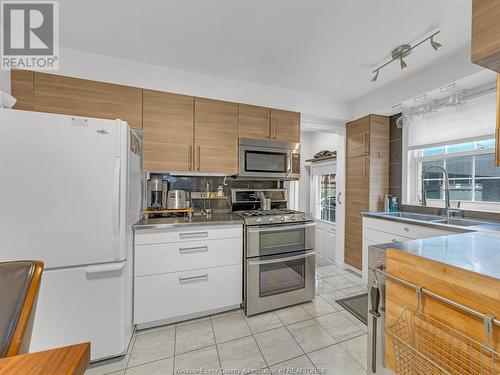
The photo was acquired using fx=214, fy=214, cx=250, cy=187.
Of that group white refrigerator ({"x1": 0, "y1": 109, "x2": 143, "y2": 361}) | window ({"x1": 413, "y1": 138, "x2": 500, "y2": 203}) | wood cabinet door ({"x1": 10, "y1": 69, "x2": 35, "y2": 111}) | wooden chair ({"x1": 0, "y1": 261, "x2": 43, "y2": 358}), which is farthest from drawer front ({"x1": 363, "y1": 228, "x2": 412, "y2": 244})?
wood cabinet door ({"x1": 10, "y1": 69, "x2": 35, "y2": 111})

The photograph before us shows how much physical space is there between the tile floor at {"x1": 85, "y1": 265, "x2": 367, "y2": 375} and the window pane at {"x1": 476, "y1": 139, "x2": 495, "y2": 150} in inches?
87.0

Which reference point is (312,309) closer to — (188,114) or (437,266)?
(437,266)

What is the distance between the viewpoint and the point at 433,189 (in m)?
2.72

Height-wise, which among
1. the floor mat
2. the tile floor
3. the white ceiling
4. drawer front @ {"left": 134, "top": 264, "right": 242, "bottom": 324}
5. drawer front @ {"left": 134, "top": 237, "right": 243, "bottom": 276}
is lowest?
the tile floor

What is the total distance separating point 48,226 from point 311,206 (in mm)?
4208

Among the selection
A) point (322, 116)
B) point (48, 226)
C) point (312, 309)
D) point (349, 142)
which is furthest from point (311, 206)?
point (48, 226)

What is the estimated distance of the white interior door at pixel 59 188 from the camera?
4.40 ft

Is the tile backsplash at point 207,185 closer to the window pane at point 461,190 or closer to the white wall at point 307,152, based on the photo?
the white wall at point 307,152

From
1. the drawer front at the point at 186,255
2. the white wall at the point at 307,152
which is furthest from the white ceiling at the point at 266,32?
the white wall at the point at 307,152

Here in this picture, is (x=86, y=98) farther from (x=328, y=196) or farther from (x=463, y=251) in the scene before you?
(x=328, y=196)

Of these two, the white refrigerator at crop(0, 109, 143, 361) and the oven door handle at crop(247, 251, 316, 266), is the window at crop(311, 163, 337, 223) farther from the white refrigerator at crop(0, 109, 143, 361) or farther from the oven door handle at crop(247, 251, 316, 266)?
the white refrigerator at crop(0, 109, 143, 361)

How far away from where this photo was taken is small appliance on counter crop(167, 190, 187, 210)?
7.86ft

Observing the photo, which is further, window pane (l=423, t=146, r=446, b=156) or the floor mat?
window pane (l=423, t=146, r=446, b=156)

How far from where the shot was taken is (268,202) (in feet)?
9.21
